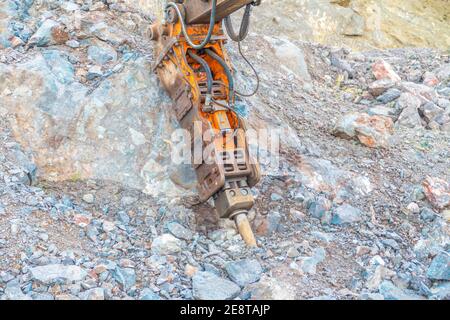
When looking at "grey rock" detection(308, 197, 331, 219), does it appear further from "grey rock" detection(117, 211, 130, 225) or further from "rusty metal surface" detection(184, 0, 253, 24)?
"rusty metal surface" detection(184, 0, 253, 24)

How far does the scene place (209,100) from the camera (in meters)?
4.12

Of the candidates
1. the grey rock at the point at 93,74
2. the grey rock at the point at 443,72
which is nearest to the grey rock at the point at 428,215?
the grey rock at the point at 443,72

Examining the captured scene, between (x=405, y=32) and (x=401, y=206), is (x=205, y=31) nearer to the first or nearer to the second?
(x=401, y=206)

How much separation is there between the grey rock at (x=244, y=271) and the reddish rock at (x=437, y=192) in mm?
1794

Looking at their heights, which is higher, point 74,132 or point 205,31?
point 205,31

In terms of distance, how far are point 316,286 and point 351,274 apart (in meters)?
0.33

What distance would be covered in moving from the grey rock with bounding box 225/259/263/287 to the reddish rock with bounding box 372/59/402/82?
3762 mm

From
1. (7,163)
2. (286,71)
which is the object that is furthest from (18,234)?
(286,71)

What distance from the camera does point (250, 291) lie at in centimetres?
342

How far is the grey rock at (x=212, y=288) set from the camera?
3.35 m

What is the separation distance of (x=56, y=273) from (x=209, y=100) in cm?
173

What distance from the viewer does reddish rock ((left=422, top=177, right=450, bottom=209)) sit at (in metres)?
4.46

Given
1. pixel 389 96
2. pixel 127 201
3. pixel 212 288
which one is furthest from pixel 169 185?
pixel 389 96

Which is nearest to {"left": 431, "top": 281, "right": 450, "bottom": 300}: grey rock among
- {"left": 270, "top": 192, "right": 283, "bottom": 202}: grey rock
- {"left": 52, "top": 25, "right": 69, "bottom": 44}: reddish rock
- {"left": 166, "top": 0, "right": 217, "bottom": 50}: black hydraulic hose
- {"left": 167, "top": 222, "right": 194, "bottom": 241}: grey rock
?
{"left": 270, "top": 192, "right": 283, "bottom": 202}: grey rock
